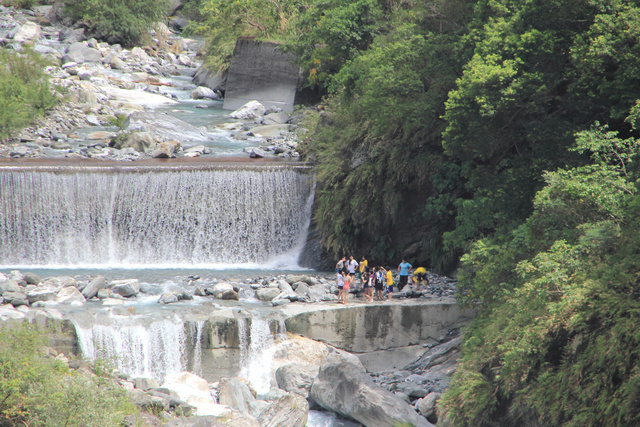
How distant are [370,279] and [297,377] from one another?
11.6 ft

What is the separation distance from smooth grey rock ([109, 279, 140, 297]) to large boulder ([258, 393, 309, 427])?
5.55m

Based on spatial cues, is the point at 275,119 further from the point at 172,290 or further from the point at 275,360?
the point at 275,360

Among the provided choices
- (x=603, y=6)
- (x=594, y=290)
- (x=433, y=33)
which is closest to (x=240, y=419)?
(x=594, y=290)

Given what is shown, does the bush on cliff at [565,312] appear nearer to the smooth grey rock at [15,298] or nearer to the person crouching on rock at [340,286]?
the person crouching on rock at [340,286]

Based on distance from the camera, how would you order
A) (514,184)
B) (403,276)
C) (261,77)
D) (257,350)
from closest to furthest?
(514,184)
(257,350)
(403,276)
(261,77)

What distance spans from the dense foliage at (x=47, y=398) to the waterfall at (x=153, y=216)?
26.7 ft

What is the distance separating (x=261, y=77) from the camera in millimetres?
30438

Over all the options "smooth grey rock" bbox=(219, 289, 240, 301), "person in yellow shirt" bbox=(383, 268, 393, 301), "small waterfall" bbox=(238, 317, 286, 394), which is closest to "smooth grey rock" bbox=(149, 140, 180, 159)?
"smooth grey rock" bbox=(219, 289, 240, 301)

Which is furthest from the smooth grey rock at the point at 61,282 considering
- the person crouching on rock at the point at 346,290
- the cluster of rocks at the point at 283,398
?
the person crouching on rock at the point at 346,290

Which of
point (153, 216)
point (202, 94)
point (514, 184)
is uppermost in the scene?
point (202, 94)

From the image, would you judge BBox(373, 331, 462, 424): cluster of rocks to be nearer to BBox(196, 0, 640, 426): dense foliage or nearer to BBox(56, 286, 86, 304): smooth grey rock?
BBox(196, 0, 640, 426): dense foliage

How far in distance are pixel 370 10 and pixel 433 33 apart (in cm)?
557

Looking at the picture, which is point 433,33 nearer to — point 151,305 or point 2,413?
point 151,305

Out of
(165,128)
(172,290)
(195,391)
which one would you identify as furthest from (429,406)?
(165,128)
